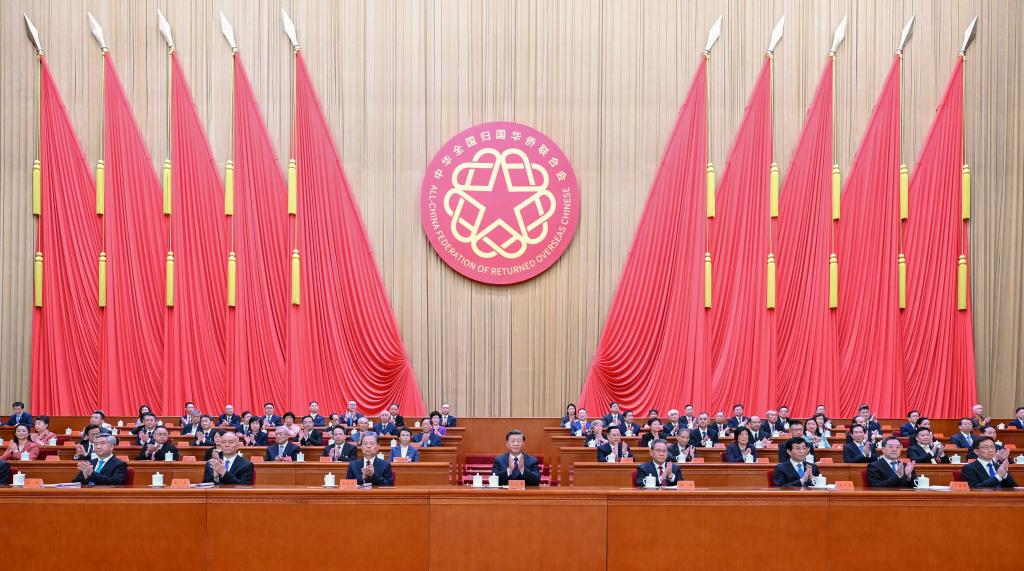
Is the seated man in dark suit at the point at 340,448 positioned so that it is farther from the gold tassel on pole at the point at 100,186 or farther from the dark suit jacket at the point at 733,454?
the gold tassel on pole at the point at 100,186

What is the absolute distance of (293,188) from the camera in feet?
39.5

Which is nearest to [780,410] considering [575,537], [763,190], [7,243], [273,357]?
[763,190]

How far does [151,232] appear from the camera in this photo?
39.5 feet

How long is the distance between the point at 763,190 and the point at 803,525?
8.44m

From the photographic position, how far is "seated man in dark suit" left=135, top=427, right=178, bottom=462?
25.9 feet

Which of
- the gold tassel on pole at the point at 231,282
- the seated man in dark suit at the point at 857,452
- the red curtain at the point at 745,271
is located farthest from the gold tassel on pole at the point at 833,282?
the gold tassel on pole at the point at 231,282

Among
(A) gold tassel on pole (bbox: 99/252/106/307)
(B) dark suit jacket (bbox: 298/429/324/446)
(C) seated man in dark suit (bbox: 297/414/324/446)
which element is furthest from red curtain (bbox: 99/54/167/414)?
(B) dark suit jacket (bbox: 298/429/324/446)

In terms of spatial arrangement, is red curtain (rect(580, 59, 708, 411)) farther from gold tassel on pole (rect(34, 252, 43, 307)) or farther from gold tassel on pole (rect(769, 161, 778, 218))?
gold tassel on pole (rect(34, 252, 43, 307))

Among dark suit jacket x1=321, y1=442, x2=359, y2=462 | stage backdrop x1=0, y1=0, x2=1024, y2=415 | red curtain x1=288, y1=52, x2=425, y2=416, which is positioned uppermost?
stage backdrop x1=0, y1=0, x2=1024, y2=415

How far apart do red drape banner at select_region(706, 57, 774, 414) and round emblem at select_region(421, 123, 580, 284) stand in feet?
7.15

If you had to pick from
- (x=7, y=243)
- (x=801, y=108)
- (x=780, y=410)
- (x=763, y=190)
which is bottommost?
(x=780, y=410)

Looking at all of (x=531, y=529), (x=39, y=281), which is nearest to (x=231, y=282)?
(x=39, y=281)

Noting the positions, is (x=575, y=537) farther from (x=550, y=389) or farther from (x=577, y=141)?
(x=577, y=141)

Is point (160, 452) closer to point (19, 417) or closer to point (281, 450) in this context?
point (281, 450)
